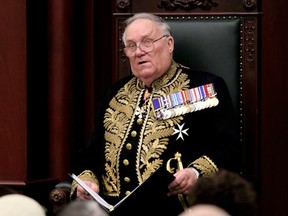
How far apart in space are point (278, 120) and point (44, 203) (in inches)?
46.4

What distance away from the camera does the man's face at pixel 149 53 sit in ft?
9.95

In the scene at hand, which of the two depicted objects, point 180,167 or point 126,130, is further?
point 126,130

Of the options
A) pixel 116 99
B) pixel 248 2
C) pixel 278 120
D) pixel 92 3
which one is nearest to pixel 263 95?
pixel 278 120

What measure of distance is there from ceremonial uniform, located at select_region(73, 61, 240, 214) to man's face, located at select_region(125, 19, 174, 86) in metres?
0.05

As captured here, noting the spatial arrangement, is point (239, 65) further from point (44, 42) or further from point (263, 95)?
point (44, 42)

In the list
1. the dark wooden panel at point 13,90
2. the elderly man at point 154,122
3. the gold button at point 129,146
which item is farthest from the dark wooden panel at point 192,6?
the gold button at point 129,146

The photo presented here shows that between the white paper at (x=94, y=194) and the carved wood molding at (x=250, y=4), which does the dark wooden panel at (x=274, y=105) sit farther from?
the white paper at (x=94, y=194)

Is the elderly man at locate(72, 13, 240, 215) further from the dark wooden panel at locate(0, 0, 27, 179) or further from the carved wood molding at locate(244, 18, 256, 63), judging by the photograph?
the dark wooden panel at locate(0, 0, 27, 179)

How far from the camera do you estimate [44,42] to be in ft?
11.4

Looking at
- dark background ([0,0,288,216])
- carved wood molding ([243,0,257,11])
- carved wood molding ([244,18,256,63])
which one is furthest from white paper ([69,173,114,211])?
carved wood molding ([243,0,257,11])

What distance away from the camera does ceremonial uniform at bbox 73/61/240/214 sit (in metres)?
2.88

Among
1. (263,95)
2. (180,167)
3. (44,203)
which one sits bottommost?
(44,203)

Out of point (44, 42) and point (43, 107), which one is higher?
point (44, 42)

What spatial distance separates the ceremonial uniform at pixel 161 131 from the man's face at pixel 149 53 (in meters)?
0.05
